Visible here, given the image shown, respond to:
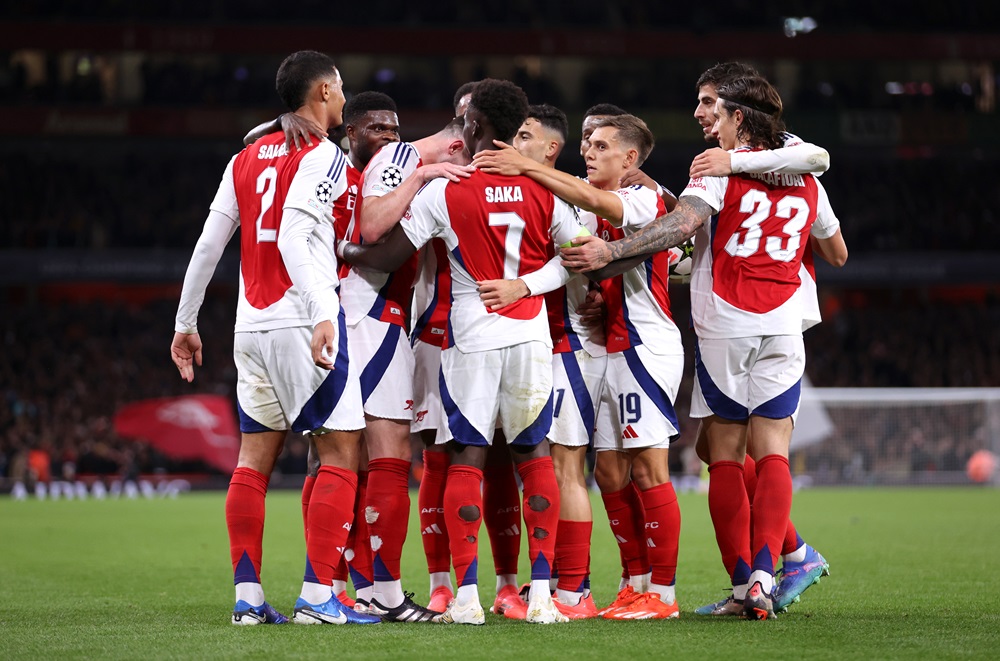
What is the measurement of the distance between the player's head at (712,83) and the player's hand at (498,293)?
1433 mm

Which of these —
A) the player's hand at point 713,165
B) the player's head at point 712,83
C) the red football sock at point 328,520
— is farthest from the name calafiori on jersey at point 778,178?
the red football sock at point 328,520

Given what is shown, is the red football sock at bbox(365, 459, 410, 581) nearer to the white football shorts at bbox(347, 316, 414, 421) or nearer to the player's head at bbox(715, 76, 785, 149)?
the white football shorts at bbox(347, 316, 414, 421)

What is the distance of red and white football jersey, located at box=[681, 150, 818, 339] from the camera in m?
5.62

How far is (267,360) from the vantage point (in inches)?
207

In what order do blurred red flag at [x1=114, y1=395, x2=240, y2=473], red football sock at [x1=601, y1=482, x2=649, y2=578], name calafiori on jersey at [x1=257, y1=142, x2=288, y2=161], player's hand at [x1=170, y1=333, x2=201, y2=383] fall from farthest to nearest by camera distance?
blurred red flag at [x1=114, y1=395, x2=240, y2=473]
red football sock at [x1=601, y1=482, x2=649, y2=578]
player's hand at [x1=170, y1=333, x2=201, y2=383]
name calafiori on jersey at [x1=257, y1=142, x2=288, y2=161]

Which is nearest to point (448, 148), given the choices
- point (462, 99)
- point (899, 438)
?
point (462, 99)

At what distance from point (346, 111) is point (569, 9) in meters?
25.5

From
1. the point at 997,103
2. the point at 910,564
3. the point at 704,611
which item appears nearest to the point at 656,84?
the point at 997,103

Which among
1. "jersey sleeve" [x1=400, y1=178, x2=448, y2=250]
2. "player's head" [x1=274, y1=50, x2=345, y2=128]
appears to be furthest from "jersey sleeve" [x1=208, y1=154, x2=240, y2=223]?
"jersey sleeve" [x1=400, y1=178, x2=448, y2=250]

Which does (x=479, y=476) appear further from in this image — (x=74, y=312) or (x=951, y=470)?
(x=74, y=312)

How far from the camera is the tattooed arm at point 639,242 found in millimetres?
5383

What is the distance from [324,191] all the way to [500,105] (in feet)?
2.98

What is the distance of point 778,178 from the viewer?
5.71 metres

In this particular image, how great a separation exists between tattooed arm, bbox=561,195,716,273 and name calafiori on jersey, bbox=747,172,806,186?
0.39m
